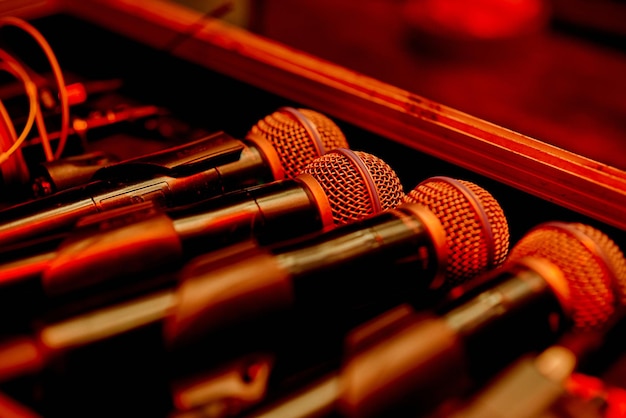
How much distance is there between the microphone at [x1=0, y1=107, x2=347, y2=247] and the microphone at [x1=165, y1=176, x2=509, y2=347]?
191mm

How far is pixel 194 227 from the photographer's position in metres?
0.62

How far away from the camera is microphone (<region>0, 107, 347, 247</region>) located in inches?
27.3

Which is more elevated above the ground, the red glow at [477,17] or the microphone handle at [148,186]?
the microphone handle at [148,186]

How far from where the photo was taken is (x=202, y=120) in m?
1.19

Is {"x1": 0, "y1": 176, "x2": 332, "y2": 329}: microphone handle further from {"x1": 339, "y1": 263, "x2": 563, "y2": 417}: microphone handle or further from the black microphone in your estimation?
{"x1": 339, "y1": 263, "x2": 563, "y2": 417}: microphone handle

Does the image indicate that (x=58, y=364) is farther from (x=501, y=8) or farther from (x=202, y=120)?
(x=501, y=8)

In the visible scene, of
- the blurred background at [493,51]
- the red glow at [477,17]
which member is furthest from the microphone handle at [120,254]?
the red glow at [477,17]

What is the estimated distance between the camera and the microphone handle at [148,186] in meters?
0.69

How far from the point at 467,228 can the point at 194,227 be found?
306mm

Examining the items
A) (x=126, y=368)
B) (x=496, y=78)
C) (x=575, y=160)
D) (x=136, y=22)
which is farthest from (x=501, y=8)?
(x=126, y=368)

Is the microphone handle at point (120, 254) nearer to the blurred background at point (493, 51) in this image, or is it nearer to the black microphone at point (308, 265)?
the black microphone at point (308, 265)

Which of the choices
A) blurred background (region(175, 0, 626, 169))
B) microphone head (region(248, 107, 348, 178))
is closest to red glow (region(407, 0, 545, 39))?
blurred background (region(175, 0, 626, 169))

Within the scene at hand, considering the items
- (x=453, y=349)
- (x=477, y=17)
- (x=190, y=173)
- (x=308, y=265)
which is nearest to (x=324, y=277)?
(x=308, y=265)

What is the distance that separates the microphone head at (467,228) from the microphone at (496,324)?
0.03 metres
